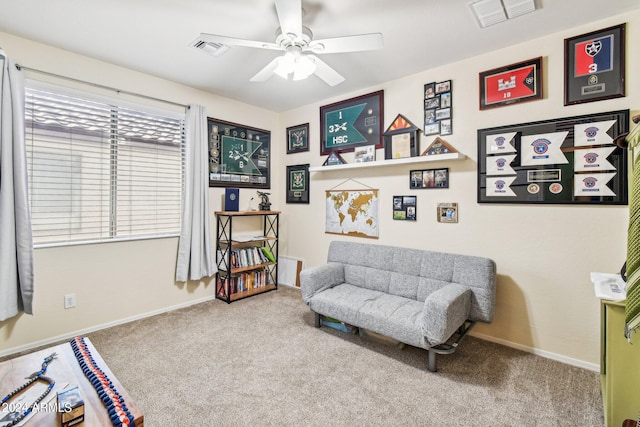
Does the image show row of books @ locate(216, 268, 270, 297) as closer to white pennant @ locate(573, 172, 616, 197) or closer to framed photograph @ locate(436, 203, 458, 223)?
framed photograph @ locate(436, 203, 458, 223)

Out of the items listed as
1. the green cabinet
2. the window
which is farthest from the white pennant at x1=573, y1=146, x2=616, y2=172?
the window

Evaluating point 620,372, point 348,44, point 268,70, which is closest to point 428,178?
point 348,44

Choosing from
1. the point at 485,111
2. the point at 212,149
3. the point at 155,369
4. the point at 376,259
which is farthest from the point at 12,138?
the point at 485,111

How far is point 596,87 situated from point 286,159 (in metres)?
3.33

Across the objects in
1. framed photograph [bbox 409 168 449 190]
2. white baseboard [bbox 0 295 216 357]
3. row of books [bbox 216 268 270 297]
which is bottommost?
white baseboard [bbox 0 295 216 357]

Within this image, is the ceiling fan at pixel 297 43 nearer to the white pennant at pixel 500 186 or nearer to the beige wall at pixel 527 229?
the beige wall at pixel 527 229

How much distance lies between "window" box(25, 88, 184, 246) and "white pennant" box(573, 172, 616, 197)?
3.72 m

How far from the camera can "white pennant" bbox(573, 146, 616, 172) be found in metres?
2.13

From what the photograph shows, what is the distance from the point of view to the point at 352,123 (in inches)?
141

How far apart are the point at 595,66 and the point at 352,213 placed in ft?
7.94

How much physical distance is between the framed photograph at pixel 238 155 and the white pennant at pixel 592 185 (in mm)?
3402

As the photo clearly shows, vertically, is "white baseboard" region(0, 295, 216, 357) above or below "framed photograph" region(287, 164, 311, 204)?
below

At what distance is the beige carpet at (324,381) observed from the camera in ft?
5.63

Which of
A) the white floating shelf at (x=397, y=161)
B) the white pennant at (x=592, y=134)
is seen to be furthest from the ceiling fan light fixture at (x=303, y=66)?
the white pennant at (x=592, y=134)
